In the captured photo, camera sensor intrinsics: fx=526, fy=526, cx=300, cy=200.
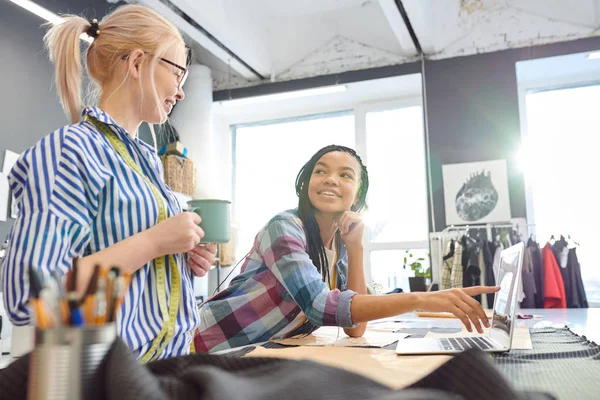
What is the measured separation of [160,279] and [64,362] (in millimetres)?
613

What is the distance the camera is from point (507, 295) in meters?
1.32

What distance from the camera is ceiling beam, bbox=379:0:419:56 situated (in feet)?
13.3

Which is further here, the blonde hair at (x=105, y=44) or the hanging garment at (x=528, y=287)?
the hanging garment at (x=528, y=287)

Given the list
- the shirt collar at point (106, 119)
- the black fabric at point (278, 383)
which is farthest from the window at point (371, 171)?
the black fabric at point (278, 383)

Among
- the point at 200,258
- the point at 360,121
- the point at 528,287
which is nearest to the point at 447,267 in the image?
the point at 528,287

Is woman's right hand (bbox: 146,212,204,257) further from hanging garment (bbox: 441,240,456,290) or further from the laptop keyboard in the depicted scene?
hanging garment (bbox: 441,240,456,290)

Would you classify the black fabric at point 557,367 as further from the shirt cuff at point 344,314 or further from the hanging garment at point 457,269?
the hanging garment at point 457,269

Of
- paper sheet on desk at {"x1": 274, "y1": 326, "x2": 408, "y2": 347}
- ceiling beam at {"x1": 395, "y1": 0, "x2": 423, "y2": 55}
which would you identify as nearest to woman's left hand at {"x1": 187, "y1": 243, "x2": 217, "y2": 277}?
paper sheet on desk at {"x1": 274, "y1": 326, "x2": 408, "y2": 347}

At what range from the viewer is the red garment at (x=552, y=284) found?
160 inches

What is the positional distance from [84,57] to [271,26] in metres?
4.65

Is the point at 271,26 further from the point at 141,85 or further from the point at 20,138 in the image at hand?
the point at 141,85

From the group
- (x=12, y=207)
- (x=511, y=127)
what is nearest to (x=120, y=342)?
(x=12, y=207)

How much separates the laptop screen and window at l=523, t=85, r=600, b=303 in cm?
354

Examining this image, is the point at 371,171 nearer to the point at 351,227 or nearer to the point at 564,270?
the point at 564,270
